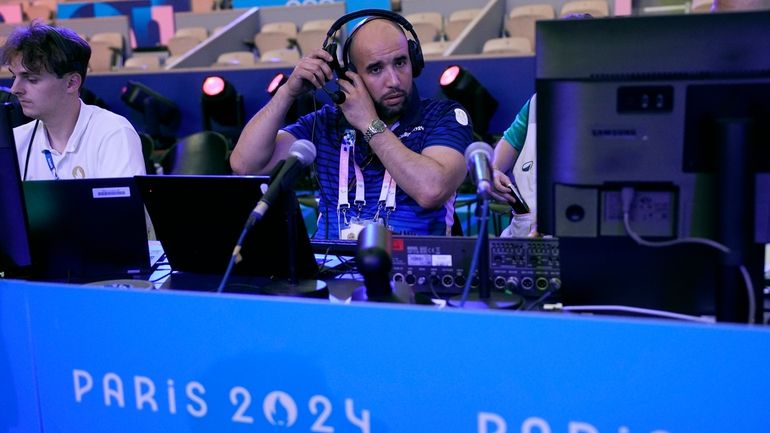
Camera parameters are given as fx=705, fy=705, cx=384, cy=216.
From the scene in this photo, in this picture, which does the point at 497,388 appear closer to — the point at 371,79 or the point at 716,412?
the point at 716,412

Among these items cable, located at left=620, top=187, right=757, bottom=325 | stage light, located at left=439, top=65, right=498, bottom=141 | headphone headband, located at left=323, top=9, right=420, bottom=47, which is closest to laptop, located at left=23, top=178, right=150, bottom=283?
headphone headband, located at left=323, top=9, right=420, bottom=47

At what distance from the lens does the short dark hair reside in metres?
1.97

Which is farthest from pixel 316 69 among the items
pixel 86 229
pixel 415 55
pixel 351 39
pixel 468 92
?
pixel 468 92

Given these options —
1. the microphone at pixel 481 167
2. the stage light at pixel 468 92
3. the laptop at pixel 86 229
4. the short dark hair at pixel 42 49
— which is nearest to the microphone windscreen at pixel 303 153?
the microphone at pixel 481 167

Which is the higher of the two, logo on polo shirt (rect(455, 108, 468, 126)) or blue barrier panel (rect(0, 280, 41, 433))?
logo on polo shirt (rect(455, 108, 468, 126))

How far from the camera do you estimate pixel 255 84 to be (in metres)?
5.02

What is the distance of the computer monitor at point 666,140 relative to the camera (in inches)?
38.2

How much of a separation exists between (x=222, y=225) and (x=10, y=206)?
40cm

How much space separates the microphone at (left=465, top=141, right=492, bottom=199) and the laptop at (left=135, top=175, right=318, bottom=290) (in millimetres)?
348

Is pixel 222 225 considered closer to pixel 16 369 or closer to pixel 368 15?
pixel 16 369

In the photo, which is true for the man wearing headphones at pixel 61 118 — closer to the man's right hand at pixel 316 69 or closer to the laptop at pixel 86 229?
the laptop at pixel 86 229

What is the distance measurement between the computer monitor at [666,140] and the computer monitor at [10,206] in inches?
38.4

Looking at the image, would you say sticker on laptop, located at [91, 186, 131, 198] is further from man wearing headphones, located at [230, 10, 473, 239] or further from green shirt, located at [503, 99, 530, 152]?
green shirt, located at [503, 99, 530, 152]

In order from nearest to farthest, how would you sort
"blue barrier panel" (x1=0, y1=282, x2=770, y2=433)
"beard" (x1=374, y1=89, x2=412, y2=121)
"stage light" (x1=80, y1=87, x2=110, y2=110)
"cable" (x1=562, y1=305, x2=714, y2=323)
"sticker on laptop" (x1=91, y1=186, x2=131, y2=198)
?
1. "blue barrier panel" (x1=0, y1=282, x2=770, y2=433)
2. "cable" (x1=562, y1=305, x2=714, y2=323)
3. "sticker on laptop" (x1=91, y1=186, x2=131, y2=198)
4. "beard" (x1=374, y1=89, x2=412, y2=121)
5. "stage light" (x1=80, y1=87, x2=110, y2=110)
